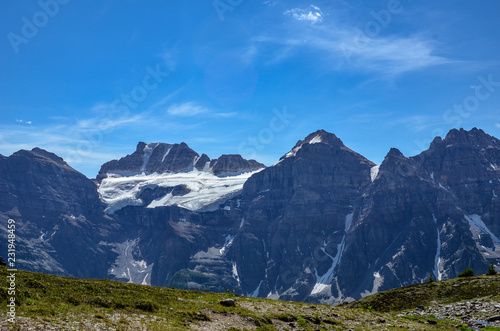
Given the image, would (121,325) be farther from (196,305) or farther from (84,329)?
(196,305)

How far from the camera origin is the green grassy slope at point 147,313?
2883 centimetres

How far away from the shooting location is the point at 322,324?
3741 centimetres

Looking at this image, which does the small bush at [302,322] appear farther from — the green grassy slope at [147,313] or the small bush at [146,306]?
the small bush at [146,306]

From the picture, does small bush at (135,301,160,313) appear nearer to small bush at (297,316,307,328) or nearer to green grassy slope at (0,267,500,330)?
green grassy slope at (0,267,500,330)

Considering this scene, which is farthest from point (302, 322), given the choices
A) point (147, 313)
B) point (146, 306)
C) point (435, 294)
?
point (435, 294)

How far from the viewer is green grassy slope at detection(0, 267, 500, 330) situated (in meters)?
28.8

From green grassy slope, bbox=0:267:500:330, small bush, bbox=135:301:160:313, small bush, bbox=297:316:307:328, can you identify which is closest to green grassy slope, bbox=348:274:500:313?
green grassy slope, bbox=0:267:500:330

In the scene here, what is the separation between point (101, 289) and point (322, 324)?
19186 mm

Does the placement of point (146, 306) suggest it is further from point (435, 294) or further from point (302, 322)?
point (435, 294)

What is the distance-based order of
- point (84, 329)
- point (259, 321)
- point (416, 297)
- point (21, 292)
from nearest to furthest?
point (84, 329) < point (21, 292) < point (259, 321) < point (416, 297)

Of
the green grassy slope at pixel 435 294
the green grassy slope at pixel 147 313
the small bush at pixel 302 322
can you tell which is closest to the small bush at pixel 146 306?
the green grassy slope at pixel 147 313

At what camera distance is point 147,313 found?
3344cm

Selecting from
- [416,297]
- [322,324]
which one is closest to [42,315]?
[322,324]

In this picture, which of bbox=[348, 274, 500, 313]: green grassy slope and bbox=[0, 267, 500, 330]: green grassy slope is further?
bbox=[348, 274, 500, 313]: green grassy slope
